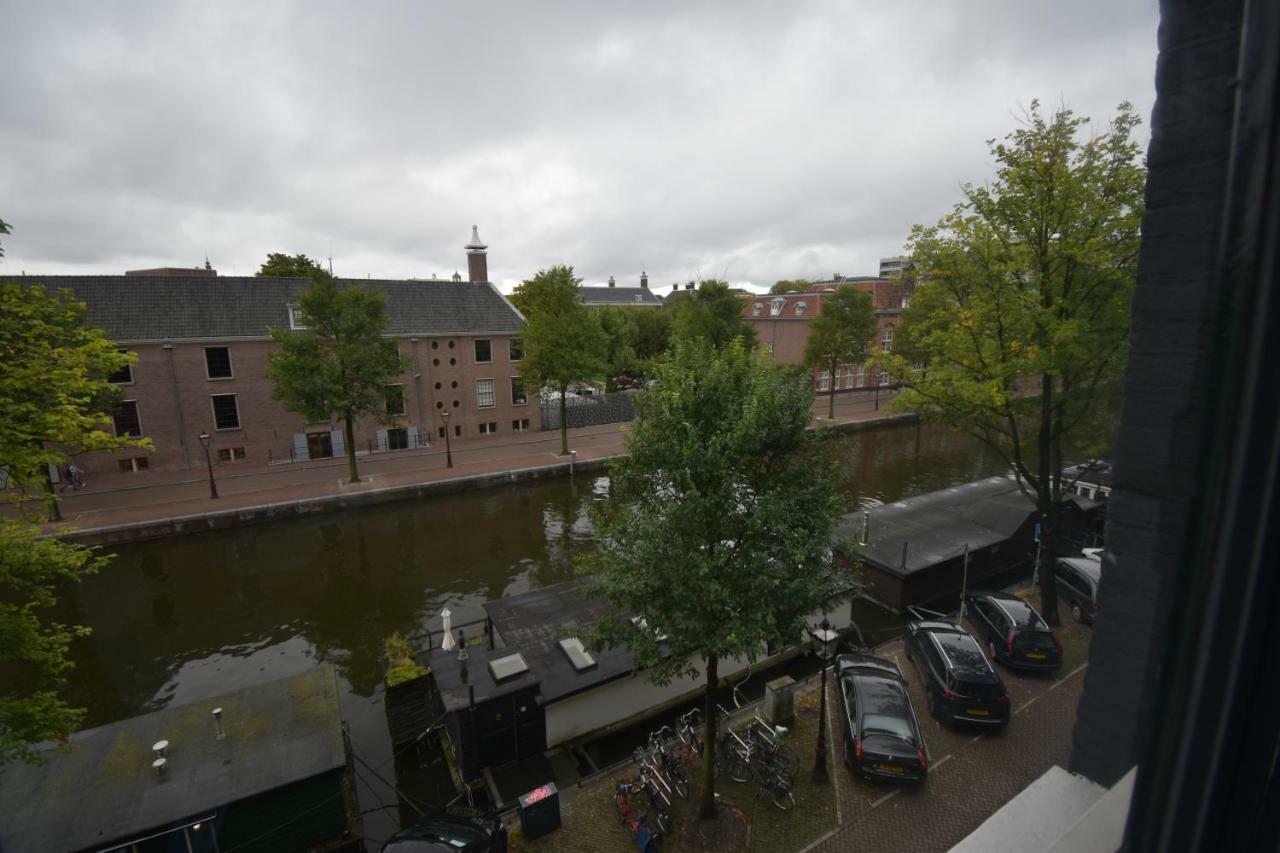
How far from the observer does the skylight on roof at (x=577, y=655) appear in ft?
34.1

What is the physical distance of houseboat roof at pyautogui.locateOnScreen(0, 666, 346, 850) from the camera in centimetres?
718

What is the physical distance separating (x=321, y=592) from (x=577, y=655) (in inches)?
365

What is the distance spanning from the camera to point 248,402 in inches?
1089

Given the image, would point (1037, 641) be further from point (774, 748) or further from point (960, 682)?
point (774, 748)

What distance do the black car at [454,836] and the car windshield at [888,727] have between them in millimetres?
5127

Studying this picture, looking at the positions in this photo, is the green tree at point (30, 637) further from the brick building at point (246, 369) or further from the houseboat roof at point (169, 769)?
the brick building at point (246, 369)

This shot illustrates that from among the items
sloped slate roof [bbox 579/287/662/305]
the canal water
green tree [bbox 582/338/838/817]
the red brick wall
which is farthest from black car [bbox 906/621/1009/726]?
sloped slate roof [bbox 579/287/662/305]

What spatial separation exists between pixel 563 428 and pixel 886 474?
1475cm

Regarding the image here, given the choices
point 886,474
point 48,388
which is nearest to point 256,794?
point 48,388

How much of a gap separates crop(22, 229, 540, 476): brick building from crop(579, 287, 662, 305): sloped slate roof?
167ft

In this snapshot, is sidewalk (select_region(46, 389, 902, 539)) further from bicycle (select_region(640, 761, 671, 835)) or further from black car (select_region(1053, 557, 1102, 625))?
bicycle (select_region(640, 761, 671, 835))

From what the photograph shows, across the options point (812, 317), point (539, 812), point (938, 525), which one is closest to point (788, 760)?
point (539, 812)

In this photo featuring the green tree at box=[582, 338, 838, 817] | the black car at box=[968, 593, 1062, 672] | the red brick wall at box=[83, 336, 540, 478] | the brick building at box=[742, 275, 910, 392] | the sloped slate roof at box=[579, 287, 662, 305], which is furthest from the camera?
the sloped slate roof at box=[579, 287, 662, 305]

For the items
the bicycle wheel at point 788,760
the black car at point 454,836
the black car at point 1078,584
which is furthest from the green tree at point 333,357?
the black car at point 1078,584
